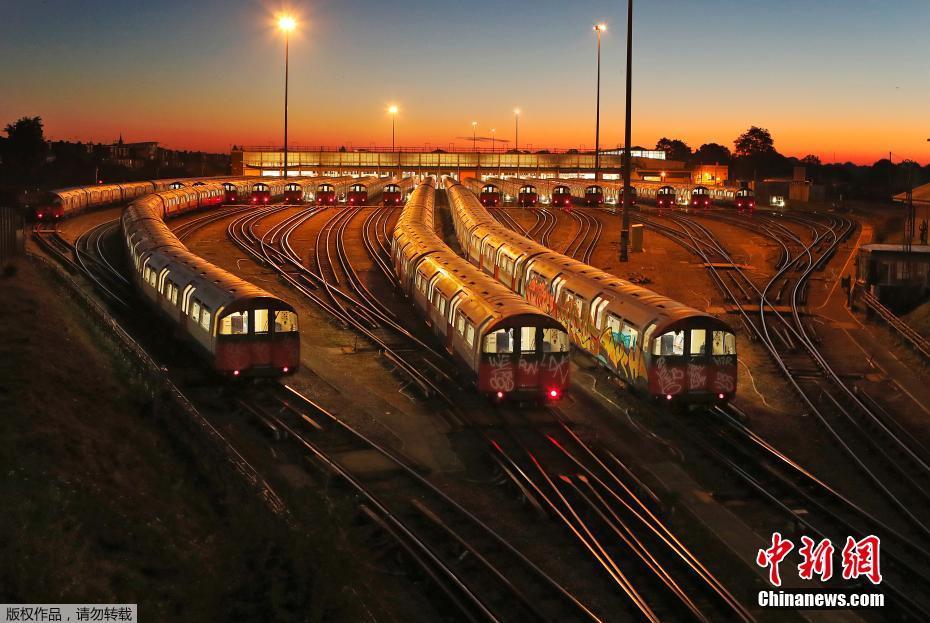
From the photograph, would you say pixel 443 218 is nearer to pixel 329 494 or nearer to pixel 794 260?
pixel 794 260

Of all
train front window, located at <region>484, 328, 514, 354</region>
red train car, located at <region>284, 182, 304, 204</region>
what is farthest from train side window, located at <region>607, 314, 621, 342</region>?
red train car, located at <region>284, 182, 304, 204</region>

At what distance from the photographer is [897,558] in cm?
1312

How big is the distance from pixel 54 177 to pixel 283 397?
92.9 meters

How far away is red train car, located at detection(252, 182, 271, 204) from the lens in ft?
235

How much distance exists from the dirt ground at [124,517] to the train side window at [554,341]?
7.63 metres

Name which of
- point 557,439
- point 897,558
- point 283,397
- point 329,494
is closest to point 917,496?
point 897,558

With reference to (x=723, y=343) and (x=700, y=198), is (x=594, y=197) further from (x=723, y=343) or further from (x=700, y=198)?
(x=723, y=343)

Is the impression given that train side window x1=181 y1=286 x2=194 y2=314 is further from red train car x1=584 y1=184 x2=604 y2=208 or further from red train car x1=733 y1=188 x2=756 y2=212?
red train car x1=584 y1=184 x2=604 y2=208

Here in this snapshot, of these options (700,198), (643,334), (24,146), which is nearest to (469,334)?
(643,334)

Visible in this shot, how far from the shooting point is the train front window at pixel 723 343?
1931 centimetres

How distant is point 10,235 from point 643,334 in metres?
23.9

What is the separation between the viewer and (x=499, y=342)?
1928cm

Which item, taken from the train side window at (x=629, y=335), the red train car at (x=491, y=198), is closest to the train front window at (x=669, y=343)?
the train side window at (x=629, y=335)

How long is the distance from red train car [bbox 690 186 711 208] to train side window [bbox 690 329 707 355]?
5403 centimetres
